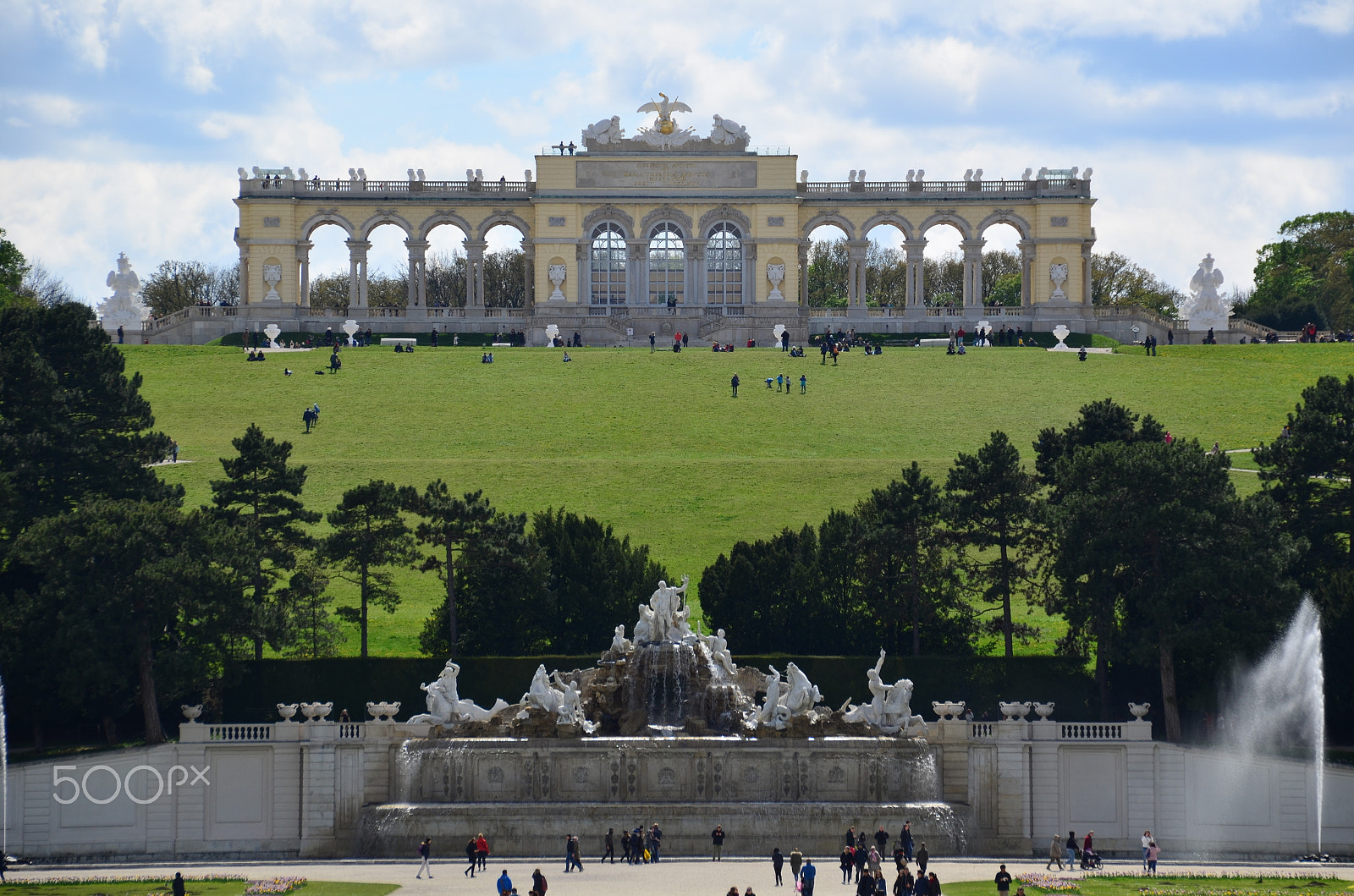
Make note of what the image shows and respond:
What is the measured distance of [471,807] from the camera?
35625 mm

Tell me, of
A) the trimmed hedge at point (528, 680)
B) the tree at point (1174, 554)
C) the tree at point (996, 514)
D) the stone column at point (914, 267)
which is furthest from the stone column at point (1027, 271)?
the trimmed hedge at point (528, 680)

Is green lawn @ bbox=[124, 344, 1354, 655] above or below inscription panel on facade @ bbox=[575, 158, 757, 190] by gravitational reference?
below

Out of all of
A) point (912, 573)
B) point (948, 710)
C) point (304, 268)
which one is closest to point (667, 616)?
point (948, 710)

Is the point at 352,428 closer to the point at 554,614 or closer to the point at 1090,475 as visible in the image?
the point at 554,614

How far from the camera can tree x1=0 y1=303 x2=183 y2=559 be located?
43.2 metres

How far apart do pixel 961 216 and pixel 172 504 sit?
54.5 metres

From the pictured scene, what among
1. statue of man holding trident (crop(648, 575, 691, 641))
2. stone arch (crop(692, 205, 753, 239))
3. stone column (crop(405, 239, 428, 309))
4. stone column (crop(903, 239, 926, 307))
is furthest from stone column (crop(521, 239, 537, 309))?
statue of man holding trident (crop(648, 575, 691, 641))

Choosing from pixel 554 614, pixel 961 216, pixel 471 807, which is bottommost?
pixel 471 807

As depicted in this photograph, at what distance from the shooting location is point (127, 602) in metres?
39.2

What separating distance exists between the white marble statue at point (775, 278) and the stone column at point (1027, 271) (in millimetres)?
11679

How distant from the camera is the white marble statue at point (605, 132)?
292ft

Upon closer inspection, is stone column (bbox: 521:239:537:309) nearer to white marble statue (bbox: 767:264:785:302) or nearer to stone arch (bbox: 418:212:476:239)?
stone arch (bbox: 418:212:476:239)

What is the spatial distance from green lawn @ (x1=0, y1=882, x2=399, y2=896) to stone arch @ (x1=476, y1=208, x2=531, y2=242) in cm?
6135

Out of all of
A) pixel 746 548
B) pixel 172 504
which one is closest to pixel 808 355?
pixel 746 548
